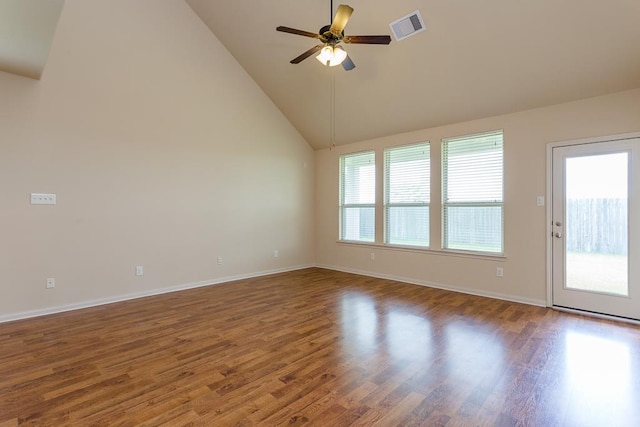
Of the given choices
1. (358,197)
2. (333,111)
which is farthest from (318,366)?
(333,111)

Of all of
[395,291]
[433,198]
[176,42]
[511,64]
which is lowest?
[395,291]

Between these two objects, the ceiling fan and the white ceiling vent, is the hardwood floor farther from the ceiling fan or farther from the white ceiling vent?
the white ceiling vent

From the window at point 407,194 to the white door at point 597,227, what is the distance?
1.79 m

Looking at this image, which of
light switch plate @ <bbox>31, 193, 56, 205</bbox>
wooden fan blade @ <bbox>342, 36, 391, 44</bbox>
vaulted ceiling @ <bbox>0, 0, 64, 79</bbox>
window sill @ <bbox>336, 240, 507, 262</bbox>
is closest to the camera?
vaulted ceiling @ <bbox>0, 0, 64, 79</bbox>

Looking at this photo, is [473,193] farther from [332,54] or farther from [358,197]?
[332,54]

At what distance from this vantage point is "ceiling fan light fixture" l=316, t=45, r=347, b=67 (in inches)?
122

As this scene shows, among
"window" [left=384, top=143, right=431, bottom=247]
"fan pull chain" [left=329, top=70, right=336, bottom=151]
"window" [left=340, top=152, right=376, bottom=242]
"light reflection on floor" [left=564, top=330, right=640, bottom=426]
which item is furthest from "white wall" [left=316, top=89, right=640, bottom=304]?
"light reflection on floor" [left=564, top=330, right=640, bottom=426]

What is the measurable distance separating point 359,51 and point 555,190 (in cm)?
321

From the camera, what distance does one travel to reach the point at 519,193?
430 cm

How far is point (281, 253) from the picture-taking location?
639 centimetres

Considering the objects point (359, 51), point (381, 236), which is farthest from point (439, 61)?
point (381, 236)

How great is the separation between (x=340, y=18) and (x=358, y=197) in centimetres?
392

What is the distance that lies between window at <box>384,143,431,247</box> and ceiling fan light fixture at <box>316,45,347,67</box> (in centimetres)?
264

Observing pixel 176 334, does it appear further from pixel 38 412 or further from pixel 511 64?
pixel 511 64
